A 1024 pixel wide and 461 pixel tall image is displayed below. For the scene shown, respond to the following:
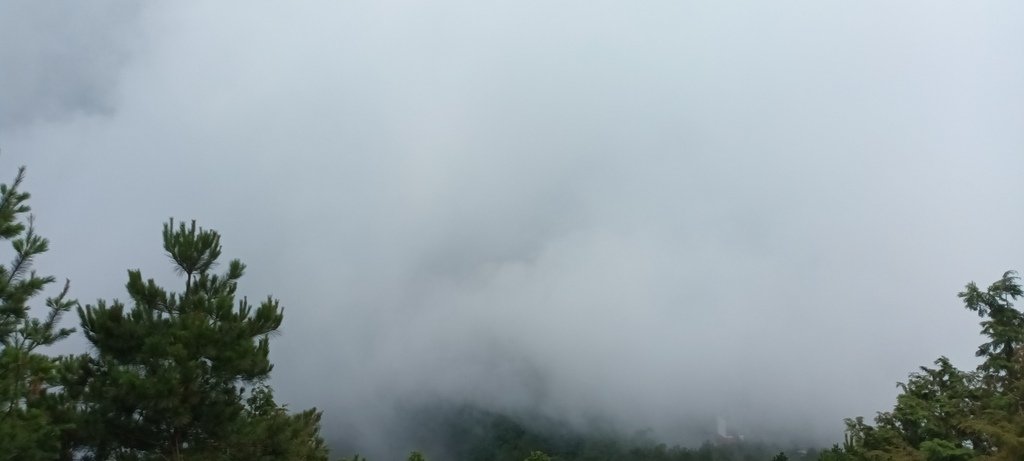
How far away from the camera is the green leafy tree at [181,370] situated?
13.5 m

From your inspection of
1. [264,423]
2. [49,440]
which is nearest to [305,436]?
[264,423]

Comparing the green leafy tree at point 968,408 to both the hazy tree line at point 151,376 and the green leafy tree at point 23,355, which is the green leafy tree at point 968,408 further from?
the green leafy tree at point 23,355

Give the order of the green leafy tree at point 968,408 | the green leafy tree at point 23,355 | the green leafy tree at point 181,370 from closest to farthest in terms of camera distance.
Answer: the green leafy tree at point 23,355
the green leafy tree at point 181,370
the green leafy tree at point 968,408

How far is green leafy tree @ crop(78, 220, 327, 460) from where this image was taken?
1345cm

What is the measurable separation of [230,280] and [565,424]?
163 metres

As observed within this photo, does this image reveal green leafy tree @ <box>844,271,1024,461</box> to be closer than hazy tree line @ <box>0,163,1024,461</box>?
No

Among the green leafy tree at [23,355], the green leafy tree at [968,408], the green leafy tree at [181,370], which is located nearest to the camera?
the green leafy tree at [23,355]

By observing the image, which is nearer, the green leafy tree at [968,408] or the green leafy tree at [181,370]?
the green leafy tree at [181,370]

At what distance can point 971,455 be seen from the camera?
2217cm

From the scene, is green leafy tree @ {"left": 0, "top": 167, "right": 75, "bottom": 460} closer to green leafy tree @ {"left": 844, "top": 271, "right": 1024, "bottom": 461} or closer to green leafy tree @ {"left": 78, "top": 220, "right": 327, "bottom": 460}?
green leafy tree @ {"left": 78, "top": 220, "right": 327, "bottom": 460}

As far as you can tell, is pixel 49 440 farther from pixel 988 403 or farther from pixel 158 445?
pixel 988 403

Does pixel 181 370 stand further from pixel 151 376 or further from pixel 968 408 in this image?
pixel 968 408

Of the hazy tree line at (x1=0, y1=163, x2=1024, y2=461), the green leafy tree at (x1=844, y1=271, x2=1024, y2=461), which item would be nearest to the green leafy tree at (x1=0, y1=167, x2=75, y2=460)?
the hazy tree line at (x1=0, y1=163, x2=1024, y2=461)

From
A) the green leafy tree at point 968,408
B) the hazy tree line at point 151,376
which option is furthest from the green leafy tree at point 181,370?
the green leafy tree at point 968,408
